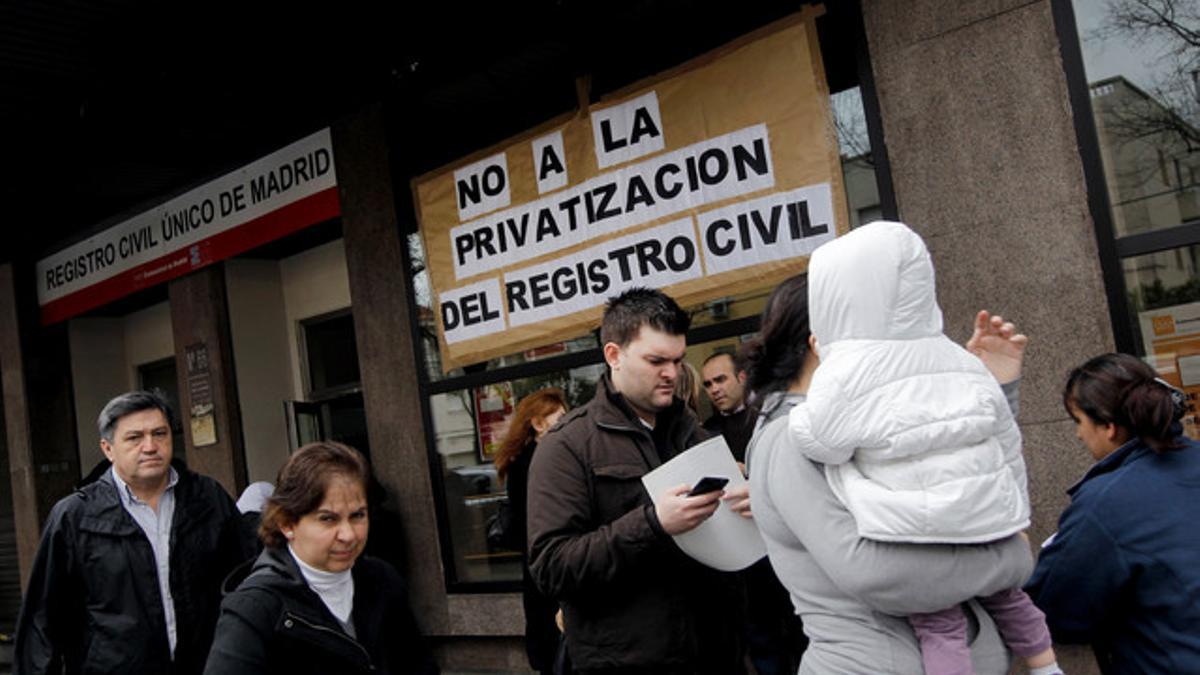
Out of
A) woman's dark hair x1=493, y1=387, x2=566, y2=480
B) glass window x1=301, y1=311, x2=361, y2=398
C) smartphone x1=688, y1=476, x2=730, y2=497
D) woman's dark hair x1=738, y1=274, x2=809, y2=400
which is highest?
glass window x1=301, y1=311, x2=361, y2=398

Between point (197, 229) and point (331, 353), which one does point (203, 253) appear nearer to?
point (197, 229)

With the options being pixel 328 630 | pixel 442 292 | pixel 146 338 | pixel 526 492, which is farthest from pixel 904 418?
pixel 146 338

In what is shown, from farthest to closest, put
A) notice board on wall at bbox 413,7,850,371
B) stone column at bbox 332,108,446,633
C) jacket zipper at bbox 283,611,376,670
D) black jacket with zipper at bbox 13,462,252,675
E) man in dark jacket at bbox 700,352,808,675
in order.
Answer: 1. stone column at bbox 332,108,446,633
2. notice board on wall at bbox 413,7,850,371
3. man in dark jacket at bbox 700,352,808,675
4. black jacket with zipper at bbox 13,462,252,675
5. jacket zipper at bbox 283,611,376,670

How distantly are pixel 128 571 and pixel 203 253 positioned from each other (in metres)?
5.14

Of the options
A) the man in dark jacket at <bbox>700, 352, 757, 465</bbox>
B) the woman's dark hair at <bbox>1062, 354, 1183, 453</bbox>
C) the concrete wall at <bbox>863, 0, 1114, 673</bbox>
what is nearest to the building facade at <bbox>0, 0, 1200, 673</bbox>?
the concrete wall at <bbox>863, 0, 1114, 673</bbox>

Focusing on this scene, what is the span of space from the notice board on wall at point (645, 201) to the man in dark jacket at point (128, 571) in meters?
2.55

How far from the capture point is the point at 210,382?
8367mm

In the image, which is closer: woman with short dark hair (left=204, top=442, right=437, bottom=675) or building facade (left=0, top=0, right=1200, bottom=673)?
woman with short dark hair (left=204, top=442, right=437, bottom=675)

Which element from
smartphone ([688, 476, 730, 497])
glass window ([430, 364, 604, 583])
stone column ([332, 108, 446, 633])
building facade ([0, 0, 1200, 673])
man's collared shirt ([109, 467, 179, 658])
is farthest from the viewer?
stone column ([332, 108, 446, 633])

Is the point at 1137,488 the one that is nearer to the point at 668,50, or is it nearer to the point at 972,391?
the point at 972,391

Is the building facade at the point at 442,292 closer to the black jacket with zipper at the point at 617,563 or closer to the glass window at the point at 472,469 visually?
the glass window at the point at 472,469

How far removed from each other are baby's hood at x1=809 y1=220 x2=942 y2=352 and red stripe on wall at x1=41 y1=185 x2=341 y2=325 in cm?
576

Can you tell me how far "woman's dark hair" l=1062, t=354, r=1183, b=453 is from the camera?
2.34 metres

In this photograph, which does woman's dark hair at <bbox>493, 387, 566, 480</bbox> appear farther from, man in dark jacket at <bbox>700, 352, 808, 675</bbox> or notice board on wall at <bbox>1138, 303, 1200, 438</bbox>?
notice board on wall at <bbox>1138, 303, 1200, 438</bbox>
